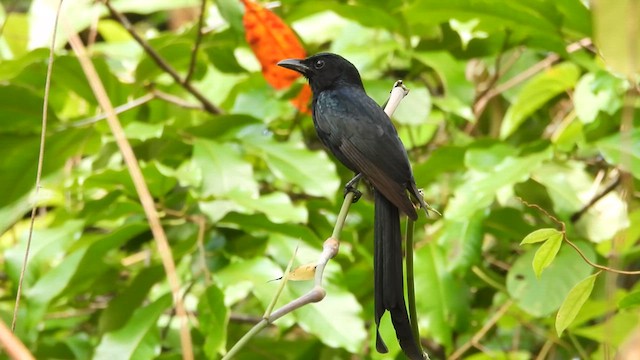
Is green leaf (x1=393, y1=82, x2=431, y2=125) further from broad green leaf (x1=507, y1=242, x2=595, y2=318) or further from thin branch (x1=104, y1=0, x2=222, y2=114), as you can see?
thin branch (x1=104, y1=0, x2=222, y2=114)

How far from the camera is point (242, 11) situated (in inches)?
110

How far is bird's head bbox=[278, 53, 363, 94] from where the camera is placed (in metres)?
2.51

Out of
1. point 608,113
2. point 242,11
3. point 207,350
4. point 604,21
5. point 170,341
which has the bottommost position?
point 170,341

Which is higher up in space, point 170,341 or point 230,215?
point 230,215

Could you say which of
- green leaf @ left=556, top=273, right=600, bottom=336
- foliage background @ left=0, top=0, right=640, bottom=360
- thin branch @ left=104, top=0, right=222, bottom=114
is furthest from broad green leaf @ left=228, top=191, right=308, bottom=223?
green leaf @ left=556, top=273, right=600, bottom=336

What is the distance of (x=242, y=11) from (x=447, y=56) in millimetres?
710

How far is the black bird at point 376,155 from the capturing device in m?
1.62

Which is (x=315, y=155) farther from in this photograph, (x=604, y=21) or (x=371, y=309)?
(x=604, y=21)

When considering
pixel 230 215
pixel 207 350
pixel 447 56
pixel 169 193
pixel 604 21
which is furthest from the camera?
pixel 447 56

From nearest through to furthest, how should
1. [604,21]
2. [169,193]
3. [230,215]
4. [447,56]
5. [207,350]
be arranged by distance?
[604,21] < [207,350] < [230,215] < [169,193] < [447,56]

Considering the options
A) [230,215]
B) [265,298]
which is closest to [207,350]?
[265,298]

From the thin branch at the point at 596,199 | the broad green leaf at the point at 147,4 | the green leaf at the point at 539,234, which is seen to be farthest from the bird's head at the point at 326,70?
the broad green leaf at the point at 147,4

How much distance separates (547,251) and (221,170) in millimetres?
1304

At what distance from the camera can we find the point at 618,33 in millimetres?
817
